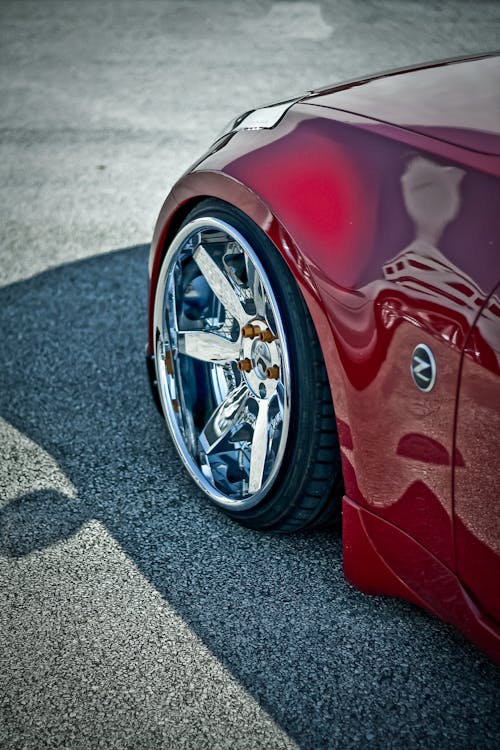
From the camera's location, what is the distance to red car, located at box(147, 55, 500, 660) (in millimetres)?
1568

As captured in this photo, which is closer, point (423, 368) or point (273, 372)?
point (423, 368)

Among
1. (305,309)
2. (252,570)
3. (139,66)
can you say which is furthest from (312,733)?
(139,66)

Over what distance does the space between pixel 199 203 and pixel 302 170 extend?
45cm

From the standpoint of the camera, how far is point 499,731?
5.65 ft

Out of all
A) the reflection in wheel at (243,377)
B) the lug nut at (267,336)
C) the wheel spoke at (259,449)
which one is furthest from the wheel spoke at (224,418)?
the lug nut at (267,336)

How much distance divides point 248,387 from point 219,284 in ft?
1.00

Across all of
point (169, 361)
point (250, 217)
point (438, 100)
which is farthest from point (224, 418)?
point (438, 100)

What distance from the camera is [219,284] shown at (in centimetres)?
233

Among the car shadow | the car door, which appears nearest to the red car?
the car door

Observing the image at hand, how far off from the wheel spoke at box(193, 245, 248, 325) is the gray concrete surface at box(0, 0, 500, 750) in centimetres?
60

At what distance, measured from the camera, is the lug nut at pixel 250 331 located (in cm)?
219

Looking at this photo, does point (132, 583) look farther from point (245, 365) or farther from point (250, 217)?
point (250, 217)

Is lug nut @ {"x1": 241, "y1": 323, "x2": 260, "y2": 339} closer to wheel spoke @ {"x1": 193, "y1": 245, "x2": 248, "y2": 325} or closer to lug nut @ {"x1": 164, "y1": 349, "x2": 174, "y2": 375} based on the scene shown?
wheel spoke @ {"x1": 193, "y1": 245, "x2": 248, "y2": 325}

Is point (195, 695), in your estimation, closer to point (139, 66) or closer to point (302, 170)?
point (302, 170)
